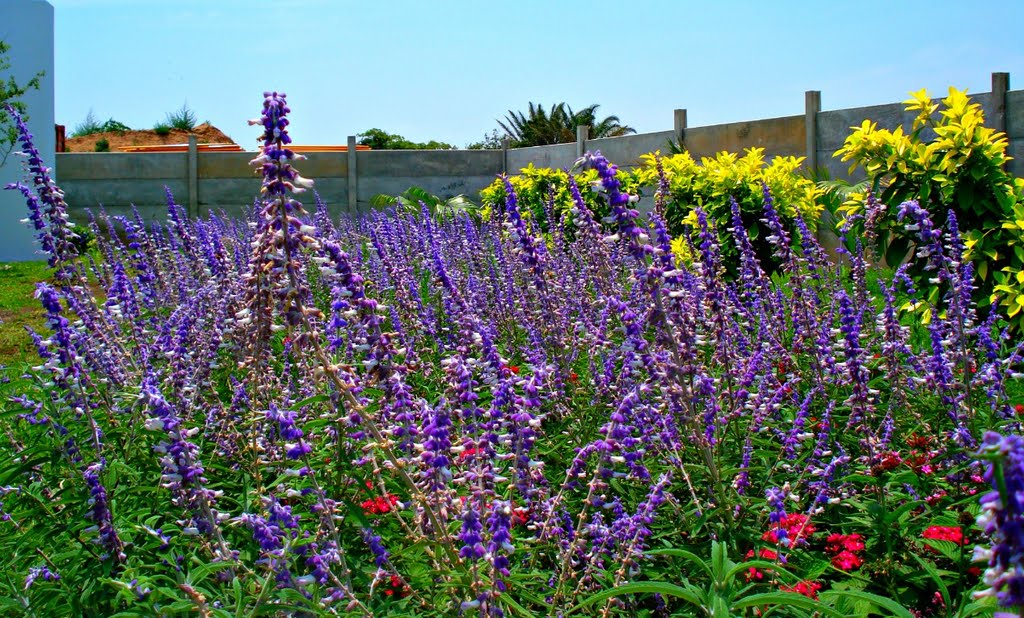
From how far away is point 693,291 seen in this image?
5062mm

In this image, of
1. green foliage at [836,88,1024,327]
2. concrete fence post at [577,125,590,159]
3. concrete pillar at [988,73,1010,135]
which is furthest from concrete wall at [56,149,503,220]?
green foliage at [836,88,1024,327]

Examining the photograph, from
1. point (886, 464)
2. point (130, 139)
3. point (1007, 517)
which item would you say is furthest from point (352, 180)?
point (130, 139)

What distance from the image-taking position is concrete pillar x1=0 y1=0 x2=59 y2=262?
23.9m

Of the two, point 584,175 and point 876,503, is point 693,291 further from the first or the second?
point 584,175

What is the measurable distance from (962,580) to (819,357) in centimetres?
165

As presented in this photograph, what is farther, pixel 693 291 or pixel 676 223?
pixel 676 223

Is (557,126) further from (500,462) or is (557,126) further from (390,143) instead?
(500,462)

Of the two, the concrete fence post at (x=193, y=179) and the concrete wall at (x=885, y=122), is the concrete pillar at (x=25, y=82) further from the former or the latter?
the concrete wall at (x=885, y=122)

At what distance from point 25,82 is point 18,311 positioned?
1336cm

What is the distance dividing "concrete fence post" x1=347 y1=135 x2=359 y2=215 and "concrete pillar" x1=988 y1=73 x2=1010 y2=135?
17.4m

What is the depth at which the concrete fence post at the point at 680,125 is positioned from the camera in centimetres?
1758

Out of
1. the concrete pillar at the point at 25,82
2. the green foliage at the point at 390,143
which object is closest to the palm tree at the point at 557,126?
the green foliage at the point at 390,143

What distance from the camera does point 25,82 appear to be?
952 inches

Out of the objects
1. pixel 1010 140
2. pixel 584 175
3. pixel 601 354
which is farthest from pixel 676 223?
pixel 601 354
